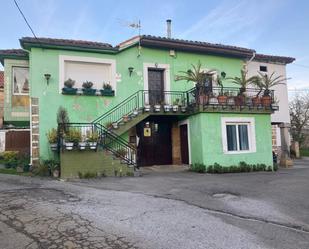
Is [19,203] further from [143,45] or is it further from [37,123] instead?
[143,45]

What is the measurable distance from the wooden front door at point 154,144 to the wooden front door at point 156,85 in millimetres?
1284

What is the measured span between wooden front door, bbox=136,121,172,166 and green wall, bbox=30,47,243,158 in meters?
2.04

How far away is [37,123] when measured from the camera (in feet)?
40.8

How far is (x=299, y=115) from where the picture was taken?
101ft

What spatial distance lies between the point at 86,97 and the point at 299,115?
25.7 m

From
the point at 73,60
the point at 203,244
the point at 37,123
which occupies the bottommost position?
the point at 203,244

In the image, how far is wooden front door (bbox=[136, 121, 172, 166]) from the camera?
1468 centimetres

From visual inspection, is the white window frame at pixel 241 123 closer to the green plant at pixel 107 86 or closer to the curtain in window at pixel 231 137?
the curtain in window at pixel 231 137

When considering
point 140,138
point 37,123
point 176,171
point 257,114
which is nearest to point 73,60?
point 37,123

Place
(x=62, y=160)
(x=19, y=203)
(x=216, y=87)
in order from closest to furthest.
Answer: (x=19, y=203) → (x=62, y=160) → (x=216, y=87)

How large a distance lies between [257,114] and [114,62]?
7506mm

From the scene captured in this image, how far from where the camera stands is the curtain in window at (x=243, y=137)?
46.4 feet

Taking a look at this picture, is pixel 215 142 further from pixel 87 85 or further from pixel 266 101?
pixel 87 85

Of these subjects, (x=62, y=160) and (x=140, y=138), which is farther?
(x=140, y=138)
